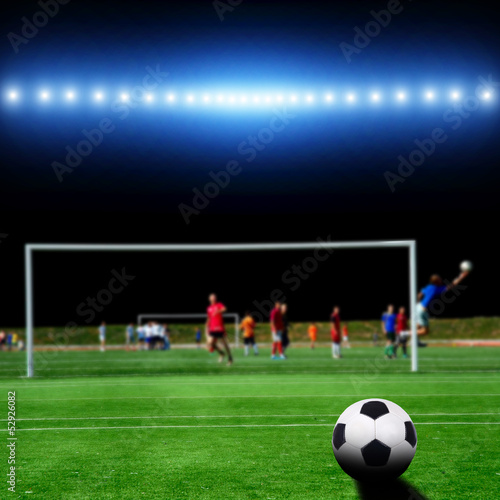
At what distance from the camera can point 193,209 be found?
3728 centimetres

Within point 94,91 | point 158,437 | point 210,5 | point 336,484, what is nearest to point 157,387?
point 158,437

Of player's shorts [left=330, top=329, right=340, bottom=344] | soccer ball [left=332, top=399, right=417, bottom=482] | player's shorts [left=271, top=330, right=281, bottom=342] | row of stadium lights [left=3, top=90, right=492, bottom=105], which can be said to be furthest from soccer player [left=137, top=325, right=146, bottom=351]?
soccer ball [left=332, top=399, right=417, bottom=482]

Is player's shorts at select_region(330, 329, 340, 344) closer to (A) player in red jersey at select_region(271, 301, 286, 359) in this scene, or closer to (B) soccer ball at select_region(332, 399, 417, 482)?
(A) player in red jersey at select_region(271, 301, 286, 359)

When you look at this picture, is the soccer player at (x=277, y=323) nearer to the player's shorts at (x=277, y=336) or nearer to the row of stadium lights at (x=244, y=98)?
the player's shorts at (x=277, y=336)

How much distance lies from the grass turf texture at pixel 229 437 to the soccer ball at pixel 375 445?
194mm

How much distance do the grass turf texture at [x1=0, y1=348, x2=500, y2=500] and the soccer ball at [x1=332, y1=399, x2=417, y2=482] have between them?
0.63ft

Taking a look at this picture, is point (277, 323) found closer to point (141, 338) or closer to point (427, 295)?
point (427, 295)

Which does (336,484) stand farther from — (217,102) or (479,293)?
(479,293)

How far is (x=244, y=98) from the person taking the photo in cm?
3316

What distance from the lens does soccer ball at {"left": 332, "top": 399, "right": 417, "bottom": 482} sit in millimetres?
5133

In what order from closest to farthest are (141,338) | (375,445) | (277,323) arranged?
1. (375,445)
2. (277,323)
3. (141,338)

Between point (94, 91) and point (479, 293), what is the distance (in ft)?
83.8

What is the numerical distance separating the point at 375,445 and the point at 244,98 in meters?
29.2

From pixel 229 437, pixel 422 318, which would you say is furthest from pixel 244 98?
pixel 229 437
